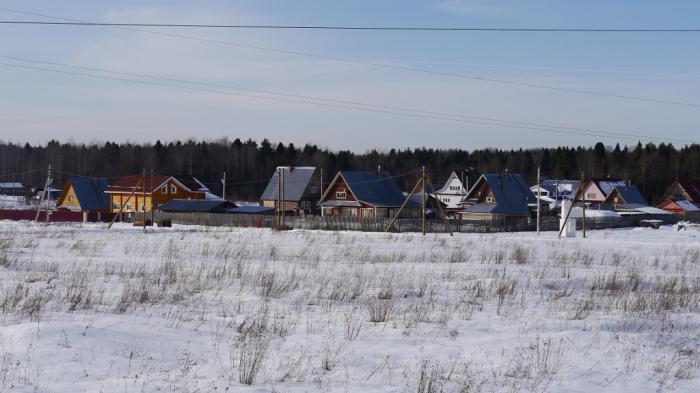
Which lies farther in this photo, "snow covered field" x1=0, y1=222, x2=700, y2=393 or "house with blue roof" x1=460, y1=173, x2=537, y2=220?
"house with blue roof" x1=460, y1=173, x2=537, y2=220

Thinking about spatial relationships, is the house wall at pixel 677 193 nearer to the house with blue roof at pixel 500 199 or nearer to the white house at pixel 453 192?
the white house at pixel 453 192

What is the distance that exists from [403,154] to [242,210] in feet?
296

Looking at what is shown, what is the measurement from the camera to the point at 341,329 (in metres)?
9.37

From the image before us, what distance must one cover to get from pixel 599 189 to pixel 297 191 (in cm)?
3754

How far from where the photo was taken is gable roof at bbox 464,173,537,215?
219 feet

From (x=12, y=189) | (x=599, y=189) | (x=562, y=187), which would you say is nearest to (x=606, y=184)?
(x=599, y=189)

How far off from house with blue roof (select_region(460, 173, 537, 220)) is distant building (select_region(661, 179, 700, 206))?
94.6ft

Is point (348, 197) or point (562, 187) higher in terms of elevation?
point (562, 187)

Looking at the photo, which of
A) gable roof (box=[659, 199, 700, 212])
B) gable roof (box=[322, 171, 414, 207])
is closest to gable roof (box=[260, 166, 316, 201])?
gable roof (box=[322, 171, 414, 207])

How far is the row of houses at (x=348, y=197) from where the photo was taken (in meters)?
67.0

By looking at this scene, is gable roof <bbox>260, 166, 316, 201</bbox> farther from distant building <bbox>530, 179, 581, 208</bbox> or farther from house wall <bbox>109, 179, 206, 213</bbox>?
distant building <bbox>530, 179, 581, 208</bbox>

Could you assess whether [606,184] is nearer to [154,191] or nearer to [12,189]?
[154,191]

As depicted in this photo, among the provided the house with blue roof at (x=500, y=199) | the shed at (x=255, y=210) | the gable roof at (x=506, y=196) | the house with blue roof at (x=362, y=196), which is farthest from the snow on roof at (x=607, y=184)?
the shed at (x=255, y=210)

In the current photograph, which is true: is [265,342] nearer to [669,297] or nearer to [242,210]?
[669,297]
